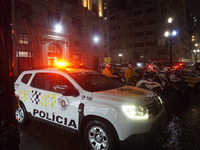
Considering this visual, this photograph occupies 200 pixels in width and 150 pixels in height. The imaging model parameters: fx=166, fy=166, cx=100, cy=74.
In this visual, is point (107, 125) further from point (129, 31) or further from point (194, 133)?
point (129, 31)

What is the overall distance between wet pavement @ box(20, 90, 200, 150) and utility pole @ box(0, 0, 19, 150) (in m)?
1.11

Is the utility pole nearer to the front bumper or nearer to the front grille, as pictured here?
the front bumper

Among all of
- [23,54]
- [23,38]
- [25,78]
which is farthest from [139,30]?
[25,78]

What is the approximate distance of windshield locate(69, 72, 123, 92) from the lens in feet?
13.4

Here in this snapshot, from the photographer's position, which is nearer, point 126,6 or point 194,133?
point 194,133

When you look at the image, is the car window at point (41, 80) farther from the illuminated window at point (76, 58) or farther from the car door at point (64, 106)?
the illuminated window at point (76, 58)

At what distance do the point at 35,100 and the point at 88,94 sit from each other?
5.70 ft

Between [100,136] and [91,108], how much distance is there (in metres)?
0.58

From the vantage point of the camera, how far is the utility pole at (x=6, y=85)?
263 cm

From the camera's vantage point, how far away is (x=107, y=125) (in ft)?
10.5

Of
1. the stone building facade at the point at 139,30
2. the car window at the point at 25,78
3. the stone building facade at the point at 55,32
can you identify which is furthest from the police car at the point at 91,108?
the stone building facade at the point at 139,30

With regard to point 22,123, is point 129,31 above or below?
above

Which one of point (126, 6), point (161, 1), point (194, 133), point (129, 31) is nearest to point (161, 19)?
point (161, 1)

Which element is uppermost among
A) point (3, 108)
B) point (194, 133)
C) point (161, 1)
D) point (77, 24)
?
point (161, 1)
